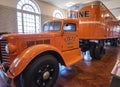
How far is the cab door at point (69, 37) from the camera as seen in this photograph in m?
2.84

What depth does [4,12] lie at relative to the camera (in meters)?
5.91

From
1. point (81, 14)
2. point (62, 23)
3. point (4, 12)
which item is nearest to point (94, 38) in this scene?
point (81, 14)

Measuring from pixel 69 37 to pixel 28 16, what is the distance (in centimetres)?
549

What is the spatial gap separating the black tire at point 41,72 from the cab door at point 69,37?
29.8 inches

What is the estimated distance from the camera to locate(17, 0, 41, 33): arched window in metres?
6.95

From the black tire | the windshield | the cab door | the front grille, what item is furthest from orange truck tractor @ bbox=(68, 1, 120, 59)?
the front grille

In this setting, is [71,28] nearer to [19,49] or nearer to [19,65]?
[19,49]

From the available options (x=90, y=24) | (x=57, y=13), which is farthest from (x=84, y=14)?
(x=57, y=13)

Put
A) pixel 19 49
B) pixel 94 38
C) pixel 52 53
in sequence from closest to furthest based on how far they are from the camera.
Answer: pixel 19 49
pixel 52 53
pixel 94 38

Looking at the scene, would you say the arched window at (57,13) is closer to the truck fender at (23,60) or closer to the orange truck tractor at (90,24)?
the orange truck tractor at (90,24)

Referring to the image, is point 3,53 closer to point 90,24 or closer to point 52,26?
point 52,26

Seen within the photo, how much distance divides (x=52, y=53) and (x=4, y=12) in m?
4.95

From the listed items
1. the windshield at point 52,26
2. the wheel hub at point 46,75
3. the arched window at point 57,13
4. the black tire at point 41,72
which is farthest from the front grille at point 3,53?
the arched window at point 57,13

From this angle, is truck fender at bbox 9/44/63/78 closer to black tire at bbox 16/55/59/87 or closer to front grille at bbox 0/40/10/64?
Answer: black tire at bbox 16/55/59/87
